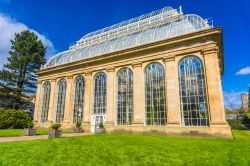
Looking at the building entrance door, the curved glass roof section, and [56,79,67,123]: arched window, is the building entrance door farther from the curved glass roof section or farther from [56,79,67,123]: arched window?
the curved glass roof section

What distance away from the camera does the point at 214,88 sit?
17.5 metres

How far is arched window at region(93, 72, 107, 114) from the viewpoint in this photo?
79.9ft

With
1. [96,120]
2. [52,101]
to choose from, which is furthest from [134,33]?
[52,101]

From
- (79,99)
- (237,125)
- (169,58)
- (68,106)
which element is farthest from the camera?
(237,125)

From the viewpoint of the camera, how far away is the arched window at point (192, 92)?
17.9 metres

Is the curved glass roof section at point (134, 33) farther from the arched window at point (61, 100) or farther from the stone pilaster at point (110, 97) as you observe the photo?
the arched window at point (61, 100)

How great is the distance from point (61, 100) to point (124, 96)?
11260 millimetres

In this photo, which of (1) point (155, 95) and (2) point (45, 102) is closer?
(1) point (155, 95)

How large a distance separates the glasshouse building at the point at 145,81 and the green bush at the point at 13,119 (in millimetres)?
3632

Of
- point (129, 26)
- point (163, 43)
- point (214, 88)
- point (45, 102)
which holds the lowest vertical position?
point (45, 102)

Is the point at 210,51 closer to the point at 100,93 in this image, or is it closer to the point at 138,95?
the point at 138,95

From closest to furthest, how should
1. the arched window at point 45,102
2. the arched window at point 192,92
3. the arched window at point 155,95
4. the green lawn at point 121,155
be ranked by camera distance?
the green lawn at point 121,155, the arched window at point 192,92, the arched window at point 155,95, the arched window at point 45,102

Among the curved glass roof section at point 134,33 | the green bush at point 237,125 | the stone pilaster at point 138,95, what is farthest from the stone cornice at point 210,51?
the green bush at point 237,125

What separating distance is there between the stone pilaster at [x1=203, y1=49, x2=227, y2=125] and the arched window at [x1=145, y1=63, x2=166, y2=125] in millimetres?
4619
